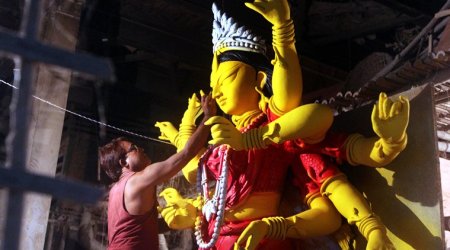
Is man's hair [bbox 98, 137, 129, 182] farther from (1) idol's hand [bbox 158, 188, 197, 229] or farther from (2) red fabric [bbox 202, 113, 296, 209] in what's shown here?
(2) red fabric [bbox 202, 113, 296, 209]

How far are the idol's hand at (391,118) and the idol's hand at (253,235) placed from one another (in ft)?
1.46

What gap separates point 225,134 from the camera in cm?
184

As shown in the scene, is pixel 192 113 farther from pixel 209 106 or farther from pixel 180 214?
pixel 180 214

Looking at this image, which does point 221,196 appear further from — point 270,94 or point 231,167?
point 270,94

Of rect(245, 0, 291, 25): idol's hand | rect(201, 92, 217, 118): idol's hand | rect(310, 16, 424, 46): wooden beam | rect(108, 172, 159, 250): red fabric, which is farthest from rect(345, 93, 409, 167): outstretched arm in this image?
rect(310, 16, 424, 46): wooden beam

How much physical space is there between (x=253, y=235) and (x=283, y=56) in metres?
0.55

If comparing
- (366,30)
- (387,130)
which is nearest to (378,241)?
(387,130)

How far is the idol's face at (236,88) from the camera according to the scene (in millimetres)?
2025

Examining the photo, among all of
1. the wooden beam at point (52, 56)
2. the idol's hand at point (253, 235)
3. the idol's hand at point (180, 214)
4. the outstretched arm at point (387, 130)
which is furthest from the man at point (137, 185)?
the wooden beam at point (52, 56)

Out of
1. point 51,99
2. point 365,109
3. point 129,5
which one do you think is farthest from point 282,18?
point 129,5

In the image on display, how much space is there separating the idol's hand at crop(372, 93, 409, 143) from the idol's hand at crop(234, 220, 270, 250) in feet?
1.46

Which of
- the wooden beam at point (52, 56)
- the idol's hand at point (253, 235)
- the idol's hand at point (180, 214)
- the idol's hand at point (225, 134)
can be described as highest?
the idol's hand at point (225, 134)

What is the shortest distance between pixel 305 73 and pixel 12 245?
290cm

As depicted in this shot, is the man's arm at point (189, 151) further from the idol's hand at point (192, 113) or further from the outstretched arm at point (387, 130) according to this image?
the outstretched arm at point (387, 130)
